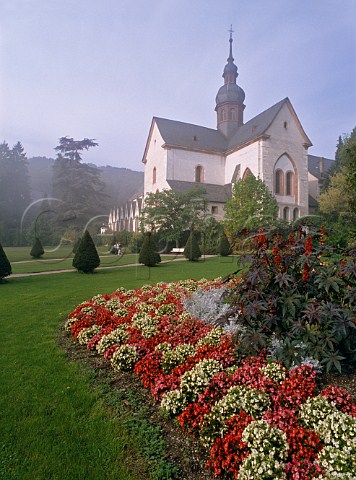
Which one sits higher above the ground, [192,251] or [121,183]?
[121,183]

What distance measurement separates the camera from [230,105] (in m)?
40.9

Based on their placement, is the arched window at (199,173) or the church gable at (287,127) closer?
the church gable at (287,127)

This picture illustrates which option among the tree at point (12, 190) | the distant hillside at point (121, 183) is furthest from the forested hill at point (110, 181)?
the tree at point (12, 190)

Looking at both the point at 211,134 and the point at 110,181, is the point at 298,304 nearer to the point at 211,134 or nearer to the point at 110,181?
the point at 211,134

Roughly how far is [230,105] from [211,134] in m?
5.41

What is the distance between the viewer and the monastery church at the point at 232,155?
107 ft

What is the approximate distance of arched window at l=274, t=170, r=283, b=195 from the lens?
Result: 109ft

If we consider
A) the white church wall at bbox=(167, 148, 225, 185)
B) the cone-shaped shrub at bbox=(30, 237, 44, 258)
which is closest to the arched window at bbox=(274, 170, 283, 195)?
the white church wall at bbox=(167, 148, 225, 185)

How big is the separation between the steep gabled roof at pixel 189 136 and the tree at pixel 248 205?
12685mm

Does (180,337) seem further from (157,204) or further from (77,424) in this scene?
(157,204)

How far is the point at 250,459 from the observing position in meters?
1.96

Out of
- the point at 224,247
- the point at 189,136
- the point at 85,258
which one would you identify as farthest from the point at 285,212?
the point at 85,258

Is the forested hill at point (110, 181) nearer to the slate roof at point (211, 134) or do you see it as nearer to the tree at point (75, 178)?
the tree at point (75, 178)

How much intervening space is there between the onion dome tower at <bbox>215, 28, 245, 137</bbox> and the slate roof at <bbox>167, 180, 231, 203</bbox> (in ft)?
32.5
